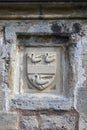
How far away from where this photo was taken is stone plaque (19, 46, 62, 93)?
3.26 meters

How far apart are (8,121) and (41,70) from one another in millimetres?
463

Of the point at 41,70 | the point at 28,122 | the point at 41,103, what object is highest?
the point at 41,70

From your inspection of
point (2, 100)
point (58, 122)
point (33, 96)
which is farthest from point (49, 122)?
point (2, 100)

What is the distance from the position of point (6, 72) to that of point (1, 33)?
1.00 feet

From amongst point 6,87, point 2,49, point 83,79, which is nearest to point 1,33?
point 2,49

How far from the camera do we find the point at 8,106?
3254 millimetres

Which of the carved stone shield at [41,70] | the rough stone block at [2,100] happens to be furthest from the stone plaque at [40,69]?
the rough stone block at [2,100]

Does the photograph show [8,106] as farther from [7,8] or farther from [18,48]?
[7,8]

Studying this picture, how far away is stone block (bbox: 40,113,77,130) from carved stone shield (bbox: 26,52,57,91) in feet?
0.77

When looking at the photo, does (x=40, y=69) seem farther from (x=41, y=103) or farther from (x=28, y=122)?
(x=28, y=122)

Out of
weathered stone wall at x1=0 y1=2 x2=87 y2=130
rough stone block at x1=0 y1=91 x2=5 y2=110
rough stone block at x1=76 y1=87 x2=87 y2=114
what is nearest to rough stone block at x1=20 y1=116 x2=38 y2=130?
weathered stone wall at x1=0 y1=2 x2=87 y2=130

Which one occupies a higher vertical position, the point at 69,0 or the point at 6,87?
the point at 69,0

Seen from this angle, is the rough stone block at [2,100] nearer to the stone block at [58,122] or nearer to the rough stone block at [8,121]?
the rough stone block at [8,121]

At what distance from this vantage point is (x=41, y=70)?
3266 mm
